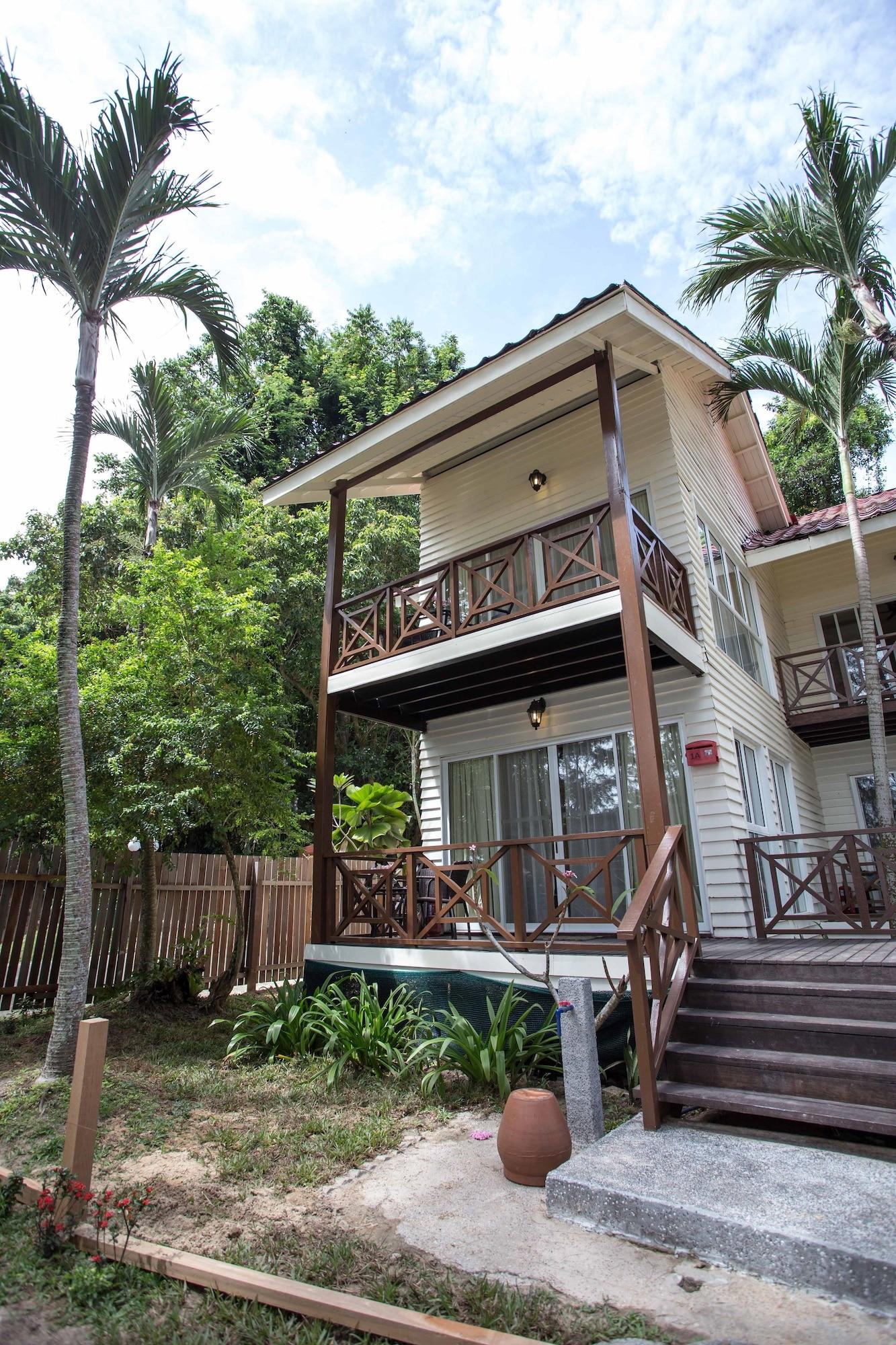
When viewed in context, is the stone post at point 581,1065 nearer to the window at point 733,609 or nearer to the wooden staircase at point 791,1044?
the wooden staircase at point 791,1044

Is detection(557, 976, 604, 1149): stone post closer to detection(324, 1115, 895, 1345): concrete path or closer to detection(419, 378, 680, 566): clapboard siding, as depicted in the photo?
detection(324, 1115, 895, 1345): concrete path

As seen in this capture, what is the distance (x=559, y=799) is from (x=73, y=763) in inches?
203

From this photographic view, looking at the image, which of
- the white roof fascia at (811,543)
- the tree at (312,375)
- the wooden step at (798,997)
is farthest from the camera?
the tree at (312,375)

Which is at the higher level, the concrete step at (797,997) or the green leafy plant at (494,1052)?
the concrete step at (797,997)

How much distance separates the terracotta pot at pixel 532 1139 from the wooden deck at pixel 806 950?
1860 millimetres

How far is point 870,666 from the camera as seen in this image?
29.5ft

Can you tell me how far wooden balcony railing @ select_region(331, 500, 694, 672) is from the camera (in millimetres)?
6875

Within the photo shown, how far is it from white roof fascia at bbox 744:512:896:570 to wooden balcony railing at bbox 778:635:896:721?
4.94 ft

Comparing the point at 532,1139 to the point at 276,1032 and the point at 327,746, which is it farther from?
the point at 327,746

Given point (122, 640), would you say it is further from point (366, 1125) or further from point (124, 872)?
point (366, 1125)

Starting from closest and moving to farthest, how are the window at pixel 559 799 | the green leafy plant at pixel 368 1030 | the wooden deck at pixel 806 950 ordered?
the wooden deck at pixel 806 950, the green leafy plant at pixel 368 1030, the window at pixel 559 799

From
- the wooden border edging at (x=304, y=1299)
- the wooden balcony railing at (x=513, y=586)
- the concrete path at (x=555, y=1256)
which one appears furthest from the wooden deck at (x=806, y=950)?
the wooden border edging at (x=304, y=1299)

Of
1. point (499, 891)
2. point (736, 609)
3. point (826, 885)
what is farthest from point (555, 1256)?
point (736, 609)

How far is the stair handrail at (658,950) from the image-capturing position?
3.93 meters
